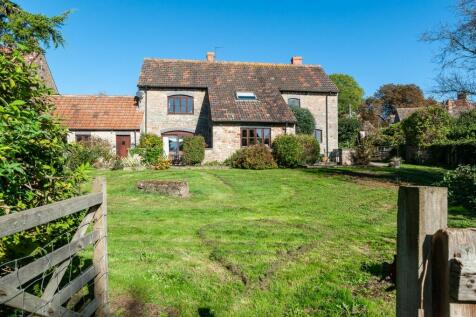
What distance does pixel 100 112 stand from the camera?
27641mm

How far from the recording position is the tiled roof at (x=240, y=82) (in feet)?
86.0

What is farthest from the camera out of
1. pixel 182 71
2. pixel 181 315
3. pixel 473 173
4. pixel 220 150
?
pixel 182 71

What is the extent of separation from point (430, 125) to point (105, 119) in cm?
2447

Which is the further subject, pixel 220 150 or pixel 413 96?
pixel 413 96

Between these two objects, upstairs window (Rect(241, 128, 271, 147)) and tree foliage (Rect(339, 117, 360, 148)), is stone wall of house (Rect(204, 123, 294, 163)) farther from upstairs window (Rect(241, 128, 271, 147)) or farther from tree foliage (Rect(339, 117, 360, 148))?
tree foliage (Rect(339, 117, 360, 148))

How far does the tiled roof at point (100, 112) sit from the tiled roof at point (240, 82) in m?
2.43

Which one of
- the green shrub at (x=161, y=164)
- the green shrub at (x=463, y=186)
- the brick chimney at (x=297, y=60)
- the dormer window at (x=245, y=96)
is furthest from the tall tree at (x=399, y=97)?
the green shrub at (x=463, y=186)

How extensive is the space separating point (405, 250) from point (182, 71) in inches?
1163

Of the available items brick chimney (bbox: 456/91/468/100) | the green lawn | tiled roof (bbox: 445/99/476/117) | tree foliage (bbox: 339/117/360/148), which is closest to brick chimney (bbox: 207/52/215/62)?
tree foliage (bbox: 339/117/360/148)

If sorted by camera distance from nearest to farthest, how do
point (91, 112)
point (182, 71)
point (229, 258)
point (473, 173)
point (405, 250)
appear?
point (405, 250), point (229, 258), point (473, 173), point (91, 112), point (182, 71)

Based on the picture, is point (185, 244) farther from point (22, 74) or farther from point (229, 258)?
point (22, 74)

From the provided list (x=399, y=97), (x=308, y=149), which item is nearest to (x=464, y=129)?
(x=308, y=149)

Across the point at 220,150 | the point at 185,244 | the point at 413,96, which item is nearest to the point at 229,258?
the point at 185,244

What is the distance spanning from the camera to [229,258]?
5.64m
